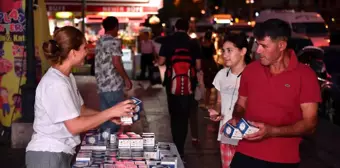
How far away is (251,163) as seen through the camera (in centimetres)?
488

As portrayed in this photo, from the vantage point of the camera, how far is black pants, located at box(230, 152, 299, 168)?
479 cm

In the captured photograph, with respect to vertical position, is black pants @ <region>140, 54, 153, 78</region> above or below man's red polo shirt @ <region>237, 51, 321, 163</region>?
below

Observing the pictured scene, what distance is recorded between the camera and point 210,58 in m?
16.1

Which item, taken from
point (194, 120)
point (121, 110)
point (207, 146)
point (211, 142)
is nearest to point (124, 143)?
point (121, 110)

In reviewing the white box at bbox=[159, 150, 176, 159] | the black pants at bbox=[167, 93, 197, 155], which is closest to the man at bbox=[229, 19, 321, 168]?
the white box at bbox=[159, 150, 176, 159]

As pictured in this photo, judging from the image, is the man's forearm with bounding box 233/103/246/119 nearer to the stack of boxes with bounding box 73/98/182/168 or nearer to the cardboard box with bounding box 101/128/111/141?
the stack of boxes with bounding box 73/98/182/168

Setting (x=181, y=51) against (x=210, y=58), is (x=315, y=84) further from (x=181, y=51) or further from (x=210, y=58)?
(x=210, y=58)

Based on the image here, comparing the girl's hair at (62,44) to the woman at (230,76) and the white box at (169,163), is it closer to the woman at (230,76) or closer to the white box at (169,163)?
the white box at (169,163)

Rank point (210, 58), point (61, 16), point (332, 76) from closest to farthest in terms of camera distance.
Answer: point (332, 76) < point (210, 58) < point (61, 16)

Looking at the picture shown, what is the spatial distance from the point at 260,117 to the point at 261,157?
0.97 feet

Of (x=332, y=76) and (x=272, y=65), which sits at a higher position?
(x=272, y=65)

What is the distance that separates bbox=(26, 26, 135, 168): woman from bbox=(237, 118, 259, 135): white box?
0.75 metres

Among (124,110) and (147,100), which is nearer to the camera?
(124,110)

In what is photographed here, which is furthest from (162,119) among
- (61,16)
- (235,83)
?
(61,16)
